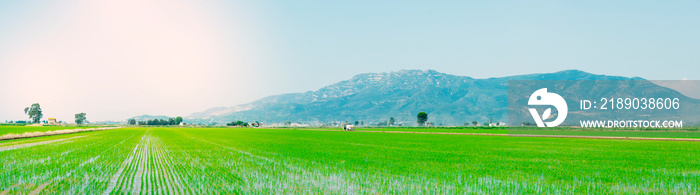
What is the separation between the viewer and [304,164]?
65.1 feet

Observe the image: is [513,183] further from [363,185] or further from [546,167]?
[546,167]

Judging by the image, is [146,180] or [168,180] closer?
[168,180]

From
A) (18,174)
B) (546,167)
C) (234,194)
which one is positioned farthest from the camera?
(546,167)

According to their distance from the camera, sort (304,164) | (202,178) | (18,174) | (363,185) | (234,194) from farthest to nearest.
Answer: (304,164), (18,174), (202,178), (363,185), (234,194)

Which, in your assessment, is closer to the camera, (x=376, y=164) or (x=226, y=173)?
(x=226, y=173)

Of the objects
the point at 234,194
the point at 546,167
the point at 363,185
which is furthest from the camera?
the point at 546,167

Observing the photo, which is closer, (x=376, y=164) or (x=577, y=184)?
(x=577, y=184)

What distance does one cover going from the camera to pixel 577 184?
13609 mm

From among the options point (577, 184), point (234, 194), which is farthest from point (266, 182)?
point (577, 184)

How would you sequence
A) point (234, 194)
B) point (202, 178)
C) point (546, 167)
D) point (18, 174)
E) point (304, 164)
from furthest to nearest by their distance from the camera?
point (304, 164) → point (546, 167) → point (18, 174) → point (202, 178) → point (234, 194)

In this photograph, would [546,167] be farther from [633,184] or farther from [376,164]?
[376,164]

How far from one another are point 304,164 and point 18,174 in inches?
410

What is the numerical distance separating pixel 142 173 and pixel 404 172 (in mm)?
9562

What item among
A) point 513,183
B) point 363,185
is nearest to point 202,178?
point 363,185
